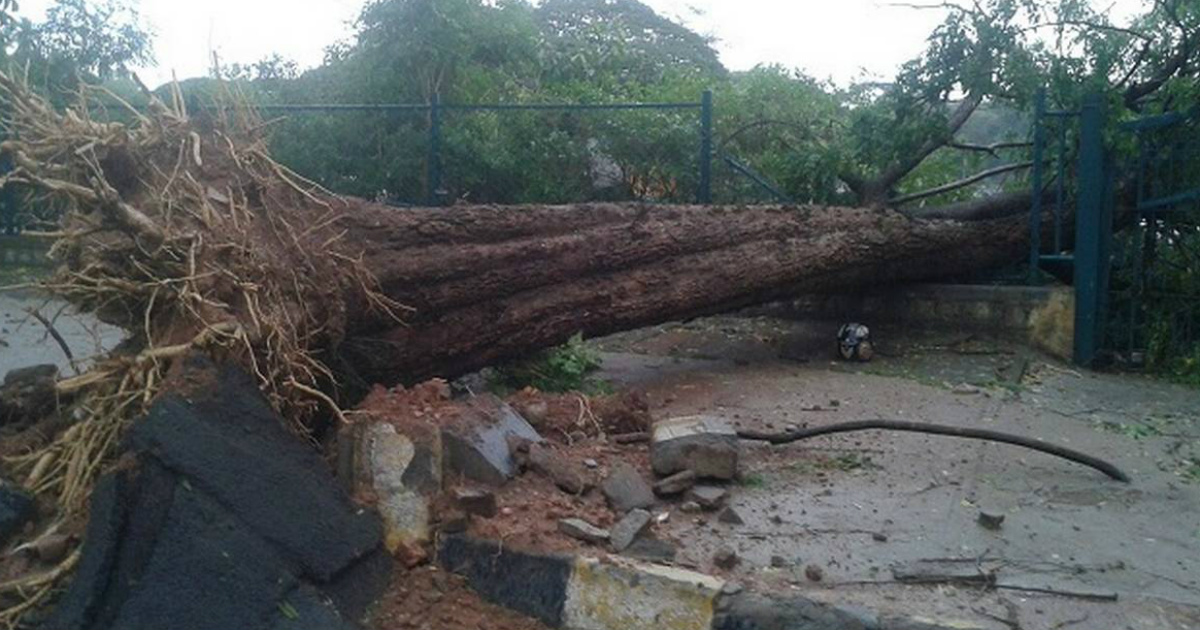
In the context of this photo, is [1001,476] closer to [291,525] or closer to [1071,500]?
[1071,500]

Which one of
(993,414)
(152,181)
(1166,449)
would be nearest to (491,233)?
(152,181)

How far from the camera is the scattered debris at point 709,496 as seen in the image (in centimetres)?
493

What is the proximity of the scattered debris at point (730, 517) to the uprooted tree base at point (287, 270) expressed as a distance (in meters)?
1.66

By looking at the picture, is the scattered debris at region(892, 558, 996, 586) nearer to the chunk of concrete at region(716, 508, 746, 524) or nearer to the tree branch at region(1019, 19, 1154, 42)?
the chunk of concrete at region(716, 508, 746, 524)

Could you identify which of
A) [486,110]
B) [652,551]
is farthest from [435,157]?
[652,551]

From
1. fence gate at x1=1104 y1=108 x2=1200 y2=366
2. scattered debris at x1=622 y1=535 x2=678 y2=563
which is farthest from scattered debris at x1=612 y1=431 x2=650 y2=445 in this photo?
fence gate at x1=1104 y1=108 x2=1200 y2=366

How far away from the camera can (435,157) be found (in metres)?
10.9

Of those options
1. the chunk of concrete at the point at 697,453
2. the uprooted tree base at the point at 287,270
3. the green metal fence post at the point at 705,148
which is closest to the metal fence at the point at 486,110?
the green metal fence post at the point at 705,148

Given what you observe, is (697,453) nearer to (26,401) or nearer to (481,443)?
(481,443)

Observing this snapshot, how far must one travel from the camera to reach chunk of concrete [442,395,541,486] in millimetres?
4930

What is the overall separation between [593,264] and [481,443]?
243 centimetres

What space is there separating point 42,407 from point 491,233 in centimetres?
251

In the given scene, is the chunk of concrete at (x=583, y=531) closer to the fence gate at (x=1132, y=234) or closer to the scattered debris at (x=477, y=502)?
the scattered debris at (x=477, y=502)

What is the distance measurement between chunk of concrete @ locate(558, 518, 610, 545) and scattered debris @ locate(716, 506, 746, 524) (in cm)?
49
